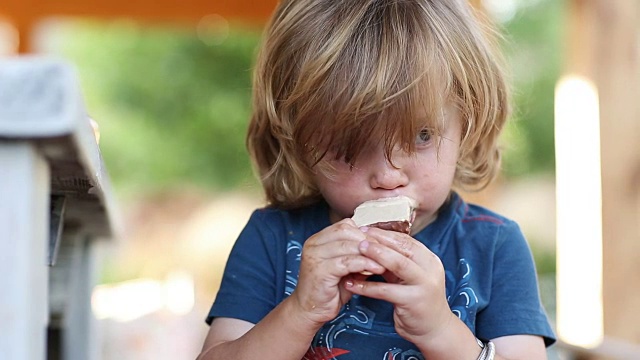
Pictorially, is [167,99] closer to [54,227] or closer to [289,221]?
[289,221]

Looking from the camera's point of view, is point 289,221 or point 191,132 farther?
point 191,132

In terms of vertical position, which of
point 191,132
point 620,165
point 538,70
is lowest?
point 620,165

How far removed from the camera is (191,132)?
14039 millimetres

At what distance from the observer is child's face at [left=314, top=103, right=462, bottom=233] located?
1377 millimetres

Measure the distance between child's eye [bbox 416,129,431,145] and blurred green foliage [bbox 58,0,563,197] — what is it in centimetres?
1197

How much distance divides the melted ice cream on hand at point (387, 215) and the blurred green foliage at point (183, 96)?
39.5 ft

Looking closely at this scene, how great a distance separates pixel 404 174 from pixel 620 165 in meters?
1.78

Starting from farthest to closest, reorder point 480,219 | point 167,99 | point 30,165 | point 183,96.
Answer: point 183,96
point 167,99
point 480,219
point 30,165

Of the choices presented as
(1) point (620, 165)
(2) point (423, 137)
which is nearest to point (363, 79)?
(2) point (423, 137)

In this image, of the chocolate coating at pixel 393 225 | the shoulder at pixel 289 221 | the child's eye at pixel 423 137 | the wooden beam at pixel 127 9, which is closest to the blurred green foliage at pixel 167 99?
the wooden beam at pixel 127 9

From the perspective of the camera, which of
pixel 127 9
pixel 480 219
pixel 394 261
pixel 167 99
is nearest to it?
pixel 394 261

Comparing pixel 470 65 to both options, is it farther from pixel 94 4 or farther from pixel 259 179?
pixel 94 4

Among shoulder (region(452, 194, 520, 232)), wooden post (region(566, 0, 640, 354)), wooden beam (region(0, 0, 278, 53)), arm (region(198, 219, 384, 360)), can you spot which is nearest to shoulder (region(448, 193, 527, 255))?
shoulder (region(452, 194, 520, 232))

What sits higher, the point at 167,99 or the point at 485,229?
the point at 167,99
